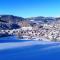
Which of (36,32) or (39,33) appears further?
(36,32)

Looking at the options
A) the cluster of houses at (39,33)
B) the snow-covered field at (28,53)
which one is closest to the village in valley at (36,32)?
the cluster of houses at (39,33)

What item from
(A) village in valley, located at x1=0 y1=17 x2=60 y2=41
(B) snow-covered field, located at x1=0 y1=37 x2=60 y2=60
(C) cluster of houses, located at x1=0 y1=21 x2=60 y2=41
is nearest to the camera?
(B) snow-covered field, located at x1=0 y1=37 x2=60 y2=60

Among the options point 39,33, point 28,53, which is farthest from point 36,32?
point 28,53

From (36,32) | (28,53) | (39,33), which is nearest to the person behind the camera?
(28,53)

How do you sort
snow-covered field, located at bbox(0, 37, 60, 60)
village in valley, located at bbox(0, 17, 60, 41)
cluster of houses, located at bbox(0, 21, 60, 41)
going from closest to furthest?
1. snow-covered field, located at bbox(0, 37, 60, 60)
2. cluster of houses, located at bbox(0, 21, 60, 41)
3. village in valley, located at bbox(0, 17, 60, 41)

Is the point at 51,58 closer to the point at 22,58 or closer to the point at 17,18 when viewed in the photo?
the point at 22,58

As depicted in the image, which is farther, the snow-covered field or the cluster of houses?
the cluster of houses

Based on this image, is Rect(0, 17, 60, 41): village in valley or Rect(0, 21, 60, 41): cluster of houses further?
Rect(0, 17, 60, 41): village in valley

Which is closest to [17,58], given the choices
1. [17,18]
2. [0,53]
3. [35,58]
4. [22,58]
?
[22,58]

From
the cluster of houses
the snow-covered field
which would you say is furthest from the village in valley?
the snow-covered field

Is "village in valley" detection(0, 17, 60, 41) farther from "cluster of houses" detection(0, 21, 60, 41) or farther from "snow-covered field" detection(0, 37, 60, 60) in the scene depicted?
"snow-covered field" detection(0, 37, 60, 60)

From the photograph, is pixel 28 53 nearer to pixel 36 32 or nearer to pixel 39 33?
pixel 39 33
